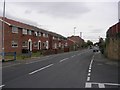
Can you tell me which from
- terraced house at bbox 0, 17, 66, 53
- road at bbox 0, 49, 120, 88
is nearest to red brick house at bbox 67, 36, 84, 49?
terraced house at bbox 0, 17, 66, 53

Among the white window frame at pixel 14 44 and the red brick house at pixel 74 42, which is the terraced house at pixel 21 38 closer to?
the white window frame at pixel 14 44

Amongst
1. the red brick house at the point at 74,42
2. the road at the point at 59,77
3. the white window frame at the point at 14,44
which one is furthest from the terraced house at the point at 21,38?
the red brick house at the point at 74,42

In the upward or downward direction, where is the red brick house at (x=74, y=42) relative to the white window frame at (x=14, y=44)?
upward

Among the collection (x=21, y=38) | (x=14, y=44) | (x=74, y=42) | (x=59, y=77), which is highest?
(x=74, y=42)

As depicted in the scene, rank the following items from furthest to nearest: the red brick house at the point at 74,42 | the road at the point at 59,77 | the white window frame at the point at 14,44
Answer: the red brick house at the point at 74,42 → the white window frame at the point at 14,44 → the road at the point at 59,77

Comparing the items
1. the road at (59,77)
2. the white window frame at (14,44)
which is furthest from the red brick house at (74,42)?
the road at (59,77)

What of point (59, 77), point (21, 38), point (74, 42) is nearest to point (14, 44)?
point (21, 38)

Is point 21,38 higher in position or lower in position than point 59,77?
higher

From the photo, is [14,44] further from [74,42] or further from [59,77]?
[74,42]

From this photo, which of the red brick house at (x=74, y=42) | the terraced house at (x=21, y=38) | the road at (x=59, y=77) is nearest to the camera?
the road at (x=59, y=77)

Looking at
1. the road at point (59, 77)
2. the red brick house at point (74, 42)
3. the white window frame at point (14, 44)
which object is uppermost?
the red brick house at point (74, 42)

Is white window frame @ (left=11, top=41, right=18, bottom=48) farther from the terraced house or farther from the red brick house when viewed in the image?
the red brick house

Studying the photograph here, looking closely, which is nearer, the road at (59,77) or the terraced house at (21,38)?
the road at (59,77)

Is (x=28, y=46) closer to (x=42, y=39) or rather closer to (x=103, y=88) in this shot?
(x=42, y=39)
